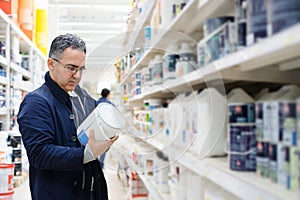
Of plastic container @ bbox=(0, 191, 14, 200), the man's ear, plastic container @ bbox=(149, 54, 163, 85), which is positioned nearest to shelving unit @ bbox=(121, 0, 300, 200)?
plastic container @ bbox=(149, 54, 163, 85)

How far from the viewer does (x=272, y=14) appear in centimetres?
91

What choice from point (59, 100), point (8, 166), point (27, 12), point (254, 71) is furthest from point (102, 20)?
point (254, 71)

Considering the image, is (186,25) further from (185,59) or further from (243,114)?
(243,114)

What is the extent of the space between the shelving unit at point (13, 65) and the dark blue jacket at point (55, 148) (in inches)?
A: 94.8

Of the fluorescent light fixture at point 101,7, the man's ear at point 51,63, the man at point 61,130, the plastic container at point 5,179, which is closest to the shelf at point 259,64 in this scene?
the man at point 61,130

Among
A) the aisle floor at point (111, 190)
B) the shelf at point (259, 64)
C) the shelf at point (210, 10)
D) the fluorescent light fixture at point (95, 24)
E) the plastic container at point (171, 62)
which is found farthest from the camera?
the fluorescent light fixture at point (95, 24)

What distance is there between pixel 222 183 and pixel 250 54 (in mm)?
463

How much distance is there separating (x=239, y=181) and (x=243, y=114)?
0.21m

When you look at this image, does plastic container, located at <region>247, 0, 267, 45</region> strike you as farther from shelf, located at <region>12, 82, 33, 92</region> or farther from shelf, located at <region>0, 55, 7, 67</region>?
shelf, located at <region>12, 82, 33, 92</region>

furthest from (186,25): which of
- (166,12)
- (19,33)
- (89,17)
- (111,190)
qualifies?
(89,17)

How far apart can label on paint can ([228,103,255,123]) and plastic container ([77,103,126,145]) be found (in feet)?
1.72

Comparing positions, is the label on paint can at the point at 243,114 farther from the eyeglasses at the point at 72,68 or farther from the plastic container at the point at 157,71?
the plastic container at the point at 157,71

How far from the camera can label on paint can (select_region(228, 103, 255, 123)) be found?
3.95 feet

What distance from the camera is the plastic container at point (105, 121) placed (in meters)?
1.56
